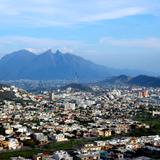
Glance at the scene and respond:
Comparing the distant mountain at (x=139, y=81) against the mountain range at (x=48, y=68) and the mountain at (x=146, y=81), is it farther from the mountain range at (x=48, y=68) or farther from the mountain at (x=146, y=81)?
the mountain range at (x=48, y=68)

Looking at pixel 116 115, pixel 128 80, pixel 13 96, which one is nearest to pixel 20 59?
pixel 128 80

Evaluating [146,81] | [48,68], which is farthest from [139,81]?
[48,68]

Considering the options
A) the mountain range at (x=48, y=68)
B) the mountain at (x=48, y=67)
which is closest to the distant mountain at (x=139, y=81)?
the mountain range at (x=48, y=68)

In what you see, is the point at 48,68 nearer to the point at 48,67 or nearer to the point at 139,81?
the point at 48,67

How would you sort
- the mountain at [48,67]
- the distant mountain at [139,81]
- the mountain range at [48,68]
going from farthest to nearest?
the mountain at [48,67] < the mountain range at [48,68] < the distant mountain at [139,81]

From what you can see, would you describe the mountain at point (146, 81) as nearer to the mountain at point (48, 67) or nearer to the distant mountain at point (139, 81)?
the distant mountain at point (139, 81)

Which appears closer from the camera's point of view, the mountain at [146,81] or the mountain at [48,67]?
the mountain at [146,81]

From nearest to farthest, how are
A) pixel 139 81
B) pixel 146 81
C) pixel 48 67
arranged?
pixel 146 81 → pixel 139 81 → pixel 48 67

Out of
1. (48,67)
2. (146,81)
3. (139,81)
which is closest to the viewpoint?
(146,81)

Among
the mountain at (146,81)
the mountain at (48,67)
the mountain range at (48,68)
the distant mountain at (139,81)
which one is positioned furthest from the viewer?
the mountain at (48,67)
